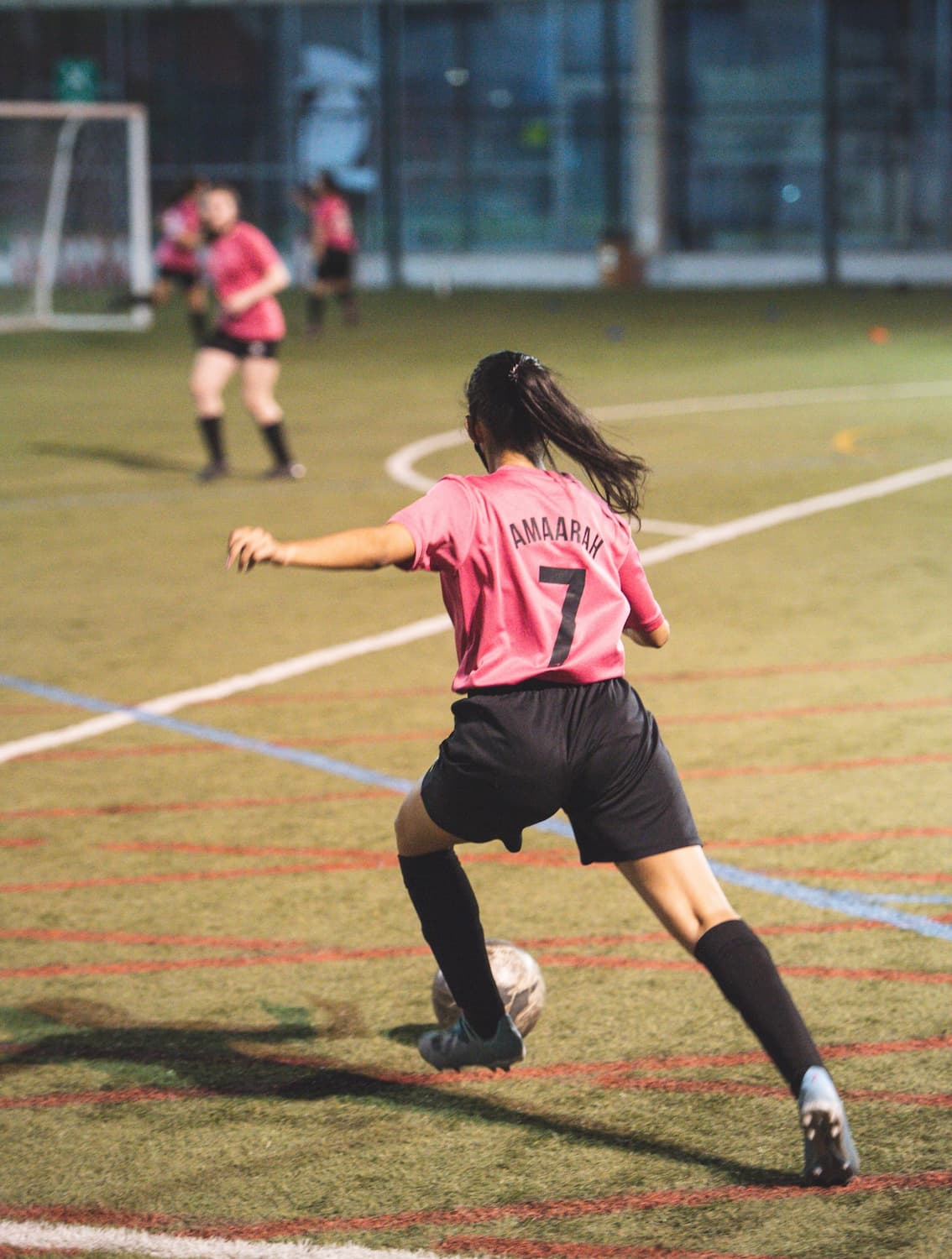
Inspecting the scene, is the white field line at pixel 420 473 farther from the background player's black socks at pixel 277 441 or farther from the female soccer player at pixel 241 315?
the female soccer player at pixel 241 315

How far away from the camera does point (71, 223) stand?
29.9m

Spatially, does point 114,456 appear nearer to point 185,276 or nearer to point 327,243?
point 185,276

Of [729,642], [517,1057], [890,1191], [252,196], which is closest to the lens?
[890,1191]

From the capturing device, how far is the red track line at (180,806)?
622 cm

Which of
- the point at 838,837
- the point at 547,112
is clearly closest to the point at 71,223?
the point at 547,112

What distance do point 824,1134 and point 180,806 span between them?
3344mm

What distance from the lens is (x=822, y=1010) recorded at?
4.45 metres

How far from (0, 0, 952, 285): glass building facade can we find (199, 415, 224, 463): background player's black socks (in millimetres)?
27859

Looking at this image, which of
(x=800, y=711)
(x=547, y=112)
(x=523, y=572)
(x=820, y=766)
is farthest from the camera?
(x=547, y=112)

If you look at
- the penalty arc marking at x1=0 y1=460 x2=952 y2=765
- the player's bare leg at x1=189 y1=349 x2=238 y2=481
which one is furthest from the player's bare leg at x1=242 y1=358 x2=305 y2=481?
the penalty arc marking at x1=0 y1=460 x2=952 y2=765

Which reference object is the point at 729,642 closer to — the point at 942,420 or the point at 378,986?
the point at 378,986

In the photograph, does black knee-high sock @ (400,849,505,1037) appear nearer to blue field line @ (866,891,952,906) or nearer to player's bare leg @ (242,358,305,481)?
blue field line @ (866,891,952,906)

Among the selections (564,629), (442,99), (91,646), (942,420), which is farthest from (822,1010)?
(442,99)

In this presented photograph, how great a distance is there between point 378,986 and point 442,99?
40992mm
